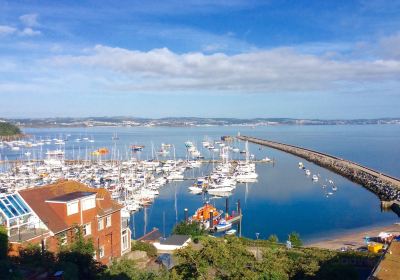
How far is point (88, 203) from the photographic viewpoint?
48.5ft

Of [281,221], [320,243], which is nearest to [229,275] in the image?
[320,243]

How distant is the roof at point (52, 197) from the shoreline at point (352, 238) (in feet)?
44.2

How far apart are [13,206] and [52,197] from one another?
172 cm

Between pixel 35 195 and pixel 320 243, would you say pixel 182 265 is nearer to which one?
pixel 35 195

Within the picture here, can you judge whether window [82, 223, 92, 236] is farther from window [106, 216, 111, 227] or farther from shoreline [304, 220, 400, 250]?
shoreline [304, 220, 400, 250]

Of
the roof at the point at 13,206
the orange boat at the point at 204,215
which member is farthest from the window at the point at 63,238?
the orange boat at the point at 204,215

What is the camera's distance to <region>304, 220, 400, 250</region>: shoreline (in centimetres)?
2447

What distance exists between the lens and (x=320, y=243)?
2552cm

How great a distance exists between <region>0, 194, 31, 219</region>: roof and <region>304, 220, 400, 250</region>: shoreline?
16725 millimetres

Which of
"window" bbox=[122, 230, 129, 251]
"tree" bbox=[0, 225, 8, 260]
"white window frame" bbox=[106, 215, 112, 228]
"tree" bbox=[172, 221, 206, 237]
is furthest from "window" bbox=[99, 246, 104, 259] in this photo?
"tree" bbox=[172, 221, 206, 237]

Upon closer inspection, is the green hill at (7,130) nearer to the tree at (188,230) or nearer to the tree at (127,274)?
the tree at (188,230)

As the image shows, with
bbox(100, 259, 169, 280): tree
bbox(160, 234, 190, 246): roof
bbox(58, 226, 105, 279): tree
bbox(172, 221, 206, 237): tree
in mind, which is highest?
bbox(100, 259, 169, 280): tree

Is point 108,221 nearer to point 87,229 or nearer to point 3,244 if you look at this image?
point 87,229

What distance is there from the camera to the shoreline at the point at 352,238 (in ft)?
80.3
